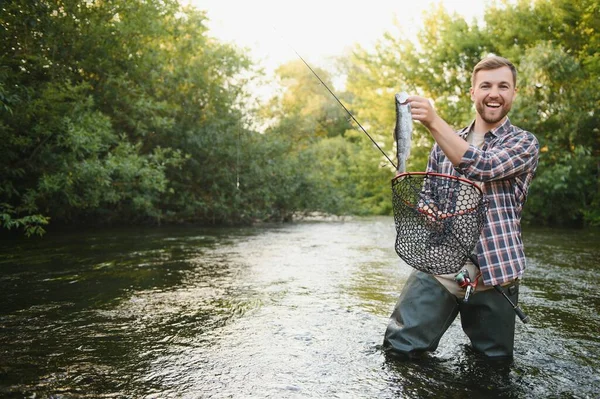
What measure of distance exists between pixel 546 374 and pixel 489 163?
4.21 ft

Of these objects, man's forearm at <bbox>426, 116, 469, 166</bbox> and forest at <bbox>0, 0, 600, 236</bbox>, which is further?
forest at <bbox>0, 0, 600, 236</bbox>

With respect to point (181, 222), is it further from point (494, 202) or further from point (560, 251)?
point (494, 202)

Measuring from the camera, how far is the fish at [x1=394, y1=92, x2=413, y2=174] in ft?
8.72

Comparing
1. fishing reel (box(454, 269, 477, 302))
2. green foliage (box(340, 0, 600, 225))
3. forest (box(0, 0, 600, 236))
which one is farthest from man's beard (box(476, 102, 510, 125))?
green foliage (box(340, 0, 600, 225))

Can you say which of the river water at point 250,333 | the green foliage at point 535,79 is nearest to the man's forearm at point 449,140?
the river water at point 250,333

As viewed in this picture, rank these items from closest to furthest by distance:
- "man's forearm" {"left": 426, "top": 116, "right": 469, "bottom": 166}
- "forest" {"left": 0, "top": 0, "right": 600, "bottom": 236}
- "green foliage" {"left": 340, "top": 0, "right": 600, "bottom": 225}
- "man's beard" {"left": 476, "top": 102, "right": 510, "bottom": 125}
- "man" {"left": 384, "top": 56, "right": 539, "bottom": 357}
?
"man's forearm" {"left": 426, "top": 116, "right": 469, "bottom": 166}, "man" {"left": 384, "top": 56, "right": 539, "bottom": 357}, "man's beard" {"left": 476, "top": 102, "right": 510, "bottom": 125}, "forest" {"left": 0, "top": 0, "right": 600, "bottom": 236}, "green foliage" {"left": 340, "top": 0, "right": 600, "bottom": 225}

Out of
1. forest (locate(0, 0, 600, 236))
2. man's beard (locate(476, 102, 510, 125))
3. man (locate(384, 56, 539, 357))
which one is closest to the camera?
man (locate(384, 56, 539, 357))

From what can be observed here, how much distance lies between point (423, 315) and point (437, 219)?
1.98 ft

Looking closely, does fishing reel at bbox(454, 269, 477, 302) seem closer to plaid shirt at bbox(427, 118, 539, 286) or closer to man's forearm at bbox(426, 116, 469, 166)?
plaid shirt at bbox(427, 118, 539, 286)

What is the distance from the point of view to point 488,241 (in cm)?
288

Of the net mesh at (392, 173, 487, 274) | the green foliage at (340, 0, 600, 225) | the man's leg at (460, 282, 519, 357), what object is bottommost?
the man's leg at (460, 282, 519, 357)

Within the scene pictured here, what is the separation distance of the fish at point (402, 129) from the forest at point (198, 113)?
441cm

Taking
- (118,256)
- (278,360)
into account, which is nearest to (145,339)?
(278,360)

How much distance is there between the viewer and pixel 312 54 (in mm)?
41062
